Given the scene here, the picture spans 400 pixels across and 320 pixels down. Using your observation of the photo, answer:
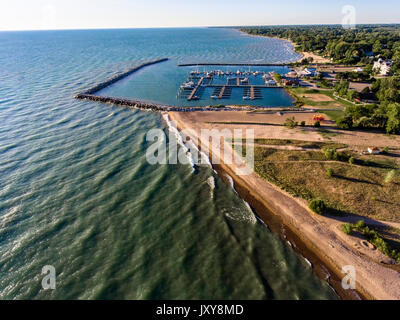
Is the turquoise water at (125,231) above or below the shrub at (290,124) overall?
below

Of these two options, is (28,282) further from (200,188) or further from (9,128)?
(9,128)

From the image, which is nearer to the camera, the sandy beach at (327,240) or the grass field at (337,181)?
the sandy beach at (327,240)

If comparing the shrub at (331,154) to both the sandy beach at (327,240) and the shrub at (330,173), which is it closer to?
the shrub at (330,173)

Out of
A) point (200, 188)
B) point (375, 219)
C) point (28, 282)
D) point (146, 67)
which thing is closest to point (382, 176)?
point (375, 219)

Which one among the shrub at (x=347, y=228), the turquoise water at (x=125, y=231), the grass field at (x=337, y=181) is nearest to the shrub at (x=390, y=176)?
the grass field at (x=337, y=181)

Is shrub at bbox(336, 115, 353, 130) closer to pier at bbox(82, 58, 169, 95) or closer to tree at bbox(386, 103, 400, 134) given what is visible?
tree at bbox(386, 103, 400, 134)

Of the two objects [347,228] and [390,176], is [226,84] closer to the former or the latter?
[390,176]

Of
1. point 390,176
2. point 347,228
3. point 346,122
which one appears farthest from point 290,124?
point 347,228

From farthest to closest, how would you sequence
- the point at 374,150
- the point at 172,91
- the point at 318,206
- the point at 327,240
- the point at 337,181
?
1. the point at 172,91
2. the point at 374,150
3. the point at 337,181
4. the point at 318,206
5. the point at 327,240
